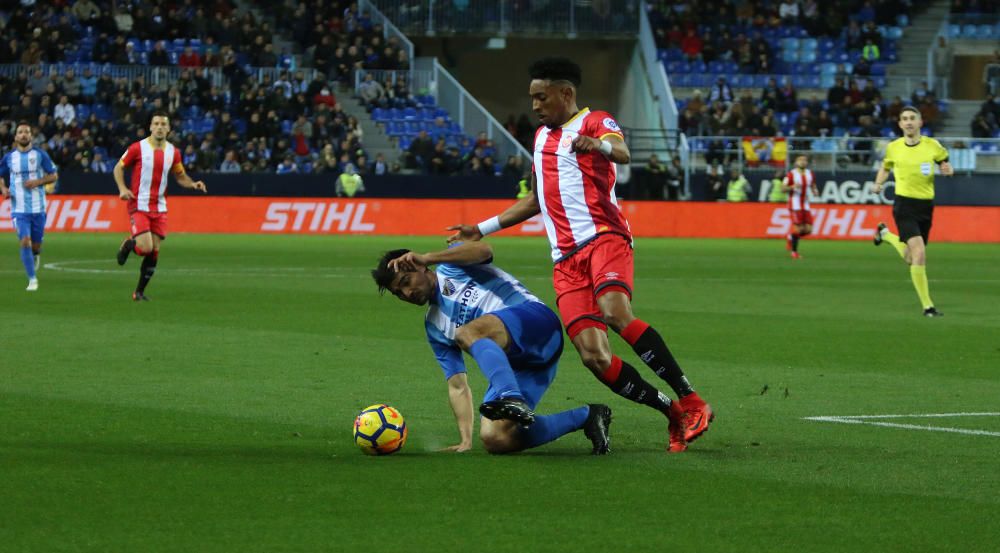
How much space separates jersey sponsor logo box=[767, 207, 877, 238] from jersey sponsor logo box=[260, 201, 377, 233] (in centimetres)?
1006

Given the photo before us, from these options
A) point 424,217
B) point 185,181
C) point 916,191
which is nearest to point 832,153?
point 424,217

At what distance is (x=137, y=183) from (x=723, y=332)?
800cm

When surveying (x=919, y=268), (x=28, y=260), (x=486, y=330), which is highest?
(x=486, y=330)

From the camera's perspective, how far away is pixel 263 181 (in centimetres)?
4125

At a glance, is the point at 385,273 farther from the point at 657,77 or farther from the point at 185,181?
the point at 657,77

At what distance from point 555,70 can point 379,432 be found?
7.10ft

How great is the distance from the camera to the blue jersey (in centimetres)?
2170

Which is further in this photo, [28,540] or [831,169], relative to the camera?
[831,169]

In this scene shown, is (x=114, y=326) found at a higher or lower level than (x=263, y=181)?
higher

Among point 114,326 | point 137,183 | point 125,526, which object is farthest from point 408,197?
point 125,526

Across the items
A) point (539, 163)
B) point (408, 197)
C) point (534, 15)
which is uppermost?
point (539, 163)

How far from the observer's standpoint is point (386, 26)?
1893 inches

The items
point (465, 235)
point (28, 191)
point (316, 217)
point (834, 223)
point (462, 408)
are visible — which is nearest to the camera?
point (462, 408)

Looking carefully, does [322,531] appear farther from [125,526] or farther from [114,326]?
[114,326]
